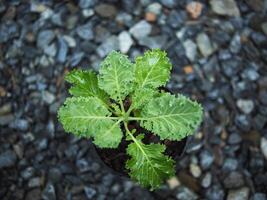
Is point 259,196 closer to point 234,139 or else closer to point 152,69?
point 234,139

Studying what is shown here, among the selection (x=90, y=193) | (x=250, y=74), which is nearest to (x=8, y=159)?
(x=90, y=193)

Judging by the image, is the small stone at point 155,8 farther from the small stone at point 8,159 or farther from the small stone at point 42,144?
the small stone at point 8,159

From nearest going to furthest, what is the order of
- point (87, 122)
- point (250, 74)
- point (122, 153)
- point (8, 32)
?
point (87, 122) → point (122, 153) → point (250, 74) → point (8, 32)

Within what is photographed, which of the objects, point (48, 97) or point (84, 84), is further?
point (48, 97)

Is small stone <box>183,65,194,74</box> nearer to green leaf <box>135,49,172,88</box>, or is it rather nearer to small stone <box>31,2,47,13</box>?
green leaf <box>135,49,172,88</box>

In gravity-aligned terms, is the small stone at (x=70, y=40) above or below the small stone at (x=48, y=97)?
above

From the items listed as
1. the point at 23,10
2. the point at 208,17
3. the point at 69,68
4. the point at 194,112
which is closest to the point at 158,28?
the point at 208,17

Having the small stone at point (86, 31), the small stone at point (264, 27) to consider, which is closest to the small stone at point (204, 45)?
the small stone at point (264, 27)
